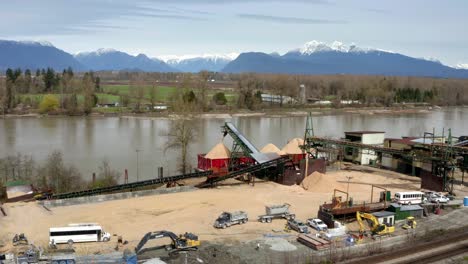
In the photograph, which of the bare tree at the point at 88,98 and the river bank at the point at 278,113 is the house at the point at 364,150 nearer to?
the river bank at the point at 278,113

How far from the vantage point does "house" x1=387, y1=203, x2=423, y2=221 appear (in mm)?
13391

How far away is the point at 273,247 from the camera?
1117 centimetres

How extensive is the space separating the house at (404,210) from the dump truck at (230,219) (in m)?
4.11

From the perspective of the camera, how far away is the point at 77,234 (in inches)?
450

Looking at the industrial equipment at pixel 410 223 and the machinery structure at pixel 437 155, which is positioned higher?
the machinery structure at pixel 437 155

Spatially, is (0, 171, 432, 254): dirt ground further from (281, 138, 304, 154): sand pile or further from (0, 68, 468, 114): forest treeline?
(0, 68, 468, 114): forest treeline

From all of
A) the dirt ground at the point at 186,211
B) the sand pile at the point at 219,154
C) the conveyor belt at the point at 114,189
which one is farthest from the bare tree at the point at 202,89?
the conveyor belt at the point at 114,189

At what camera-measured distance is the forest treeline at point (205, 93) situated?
43500 millimetres

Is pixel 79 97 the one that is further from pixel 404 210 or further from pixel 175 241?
pixel 404 210

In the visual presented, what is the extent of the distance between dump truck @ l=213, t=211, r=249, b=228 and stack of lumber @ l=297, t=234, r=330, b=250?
1893mm

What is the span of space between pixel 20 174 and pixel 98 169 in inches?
127

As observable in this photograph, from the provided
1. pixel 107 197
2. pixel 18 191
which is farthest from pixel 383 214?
pixel 18 191

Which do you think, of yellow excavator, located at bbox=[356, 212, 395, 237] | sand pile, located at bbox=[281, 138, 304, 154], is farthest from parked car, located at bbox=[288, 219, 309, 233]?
sand pile, located at bbox=[281, 138, 304, 154]

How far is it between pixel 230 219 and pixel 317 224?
227 centimetres
